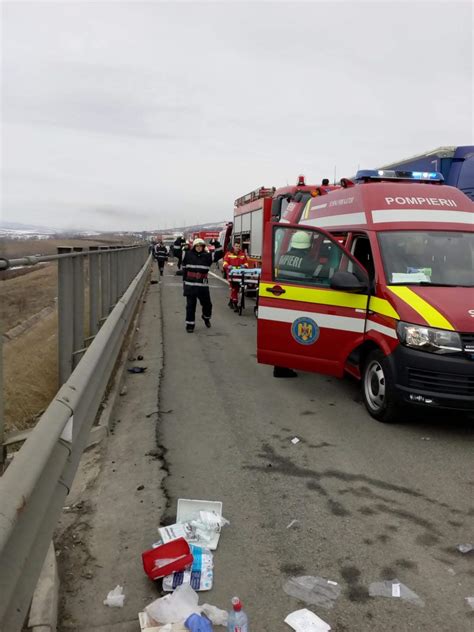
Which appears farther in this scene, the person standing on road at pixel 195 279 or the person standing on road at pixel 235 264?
the person standing on road at pixel 235 264

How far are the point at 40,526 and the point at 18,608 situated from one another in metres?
0.39

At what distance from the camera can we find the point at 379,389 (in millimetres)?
5477

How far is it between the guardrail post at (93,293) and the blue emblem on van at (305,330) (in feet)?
8.16

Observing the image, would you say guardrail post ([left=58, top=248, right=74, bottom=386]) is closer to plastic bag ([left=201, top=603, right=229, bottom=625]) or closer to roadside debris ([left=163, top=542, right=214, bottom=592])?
roadside debris ([left=163, top=542, right=214, bottom=592])

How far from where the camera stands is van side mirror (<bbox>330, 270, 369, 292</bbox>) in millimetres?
5625

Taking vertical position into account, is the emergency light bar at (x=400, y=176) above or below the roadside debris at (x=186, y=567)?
above

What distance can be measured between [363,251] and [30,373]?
12.5 feet

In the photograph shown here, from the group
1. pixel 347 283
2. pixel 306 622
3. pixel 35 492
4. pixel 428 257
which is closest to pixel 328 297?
pixel 347 283

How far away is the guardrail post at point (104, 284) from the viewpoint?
782cm

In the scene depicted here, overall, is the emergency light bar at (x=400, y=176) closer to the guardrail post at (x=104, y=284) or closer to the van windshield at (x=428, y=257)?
the van windshield at (x=428, y=257)

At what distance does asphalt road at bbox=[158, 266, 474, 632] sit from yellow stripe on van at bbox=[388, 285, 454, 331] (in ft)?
3.60

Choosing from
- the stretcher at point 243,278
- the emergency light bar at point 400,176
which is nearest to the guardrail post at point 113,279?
the stretcher at point 243,278

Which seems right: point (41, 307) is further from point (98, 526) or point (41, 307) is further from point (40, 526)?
point (40, 526)

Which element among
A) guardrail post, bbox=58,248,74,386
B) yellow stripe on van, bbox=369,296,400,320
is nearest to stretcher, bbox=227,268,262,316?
yellow stripe on van, bbox=369,296,400,320
